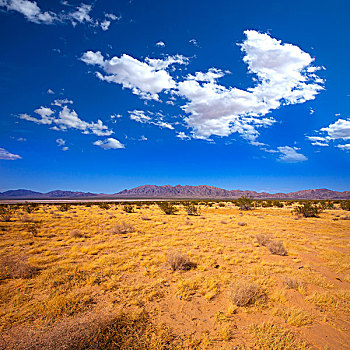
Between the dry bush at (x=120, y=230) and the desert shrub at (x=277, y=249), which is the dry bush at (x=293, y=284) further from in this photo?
the dry bush at (x=120, y=230)

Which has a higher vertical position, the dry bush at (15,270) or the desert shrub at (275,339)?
the dry bush at (15,270)

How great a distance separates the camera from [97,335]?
3.73 meters

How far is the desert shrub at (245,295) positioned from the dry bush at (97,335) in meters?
2.22

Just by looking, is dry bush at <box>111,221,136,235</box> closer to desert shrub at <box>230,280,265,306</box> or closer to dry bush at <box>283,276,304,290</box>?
desert shrub at <box>230,280,265,306</box>

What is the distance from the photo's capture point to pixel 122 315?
179 inches

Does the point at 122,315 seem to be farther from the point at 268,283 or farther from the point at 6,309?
the point at 268,283

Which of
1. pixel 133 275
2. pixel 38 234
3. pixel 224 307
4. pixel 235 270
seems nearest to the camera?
pixel 224 307

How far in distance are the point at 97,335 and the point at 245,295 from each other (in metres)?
3.91

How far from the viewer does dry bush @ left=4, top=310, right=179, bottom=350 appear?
3.50 m

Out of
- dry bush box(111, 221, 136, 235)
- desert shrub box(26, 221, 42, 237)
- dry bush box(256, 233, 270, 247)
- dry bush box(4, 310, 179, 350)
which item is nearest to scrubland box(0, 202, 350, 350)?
dry bush box(4, 310, 179, 350)

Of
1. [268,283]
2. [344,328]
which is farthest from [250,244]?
[344,328]

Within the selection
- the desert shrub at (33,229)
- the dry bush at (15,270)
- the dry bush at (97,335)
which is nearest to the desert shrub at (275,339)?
the dry bush at (97,335)

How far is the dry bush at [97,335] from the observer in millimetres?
3498

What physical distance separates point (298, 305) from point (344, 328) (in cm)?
101
